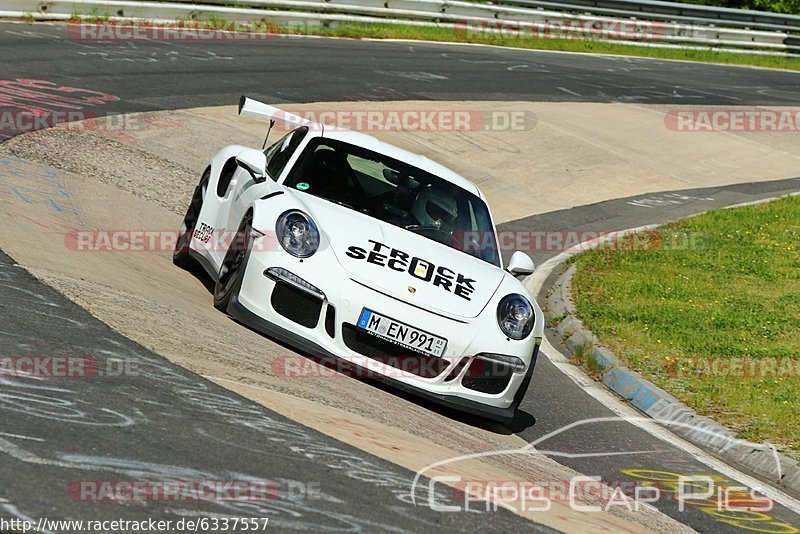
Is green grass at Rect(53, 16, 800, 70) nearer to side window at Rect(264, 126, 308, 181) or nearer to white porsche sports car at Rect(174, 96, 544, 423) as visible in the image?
side window at Rect(264, 126, 308, 181)

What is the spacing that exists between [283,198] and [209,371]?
1.88 metres

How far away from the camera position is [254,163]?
26.0 ft

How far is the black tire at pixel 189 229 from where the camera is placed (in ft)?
28.4

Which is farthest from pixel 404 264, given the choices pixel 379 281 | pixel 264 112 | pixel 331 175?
pixel 264 112

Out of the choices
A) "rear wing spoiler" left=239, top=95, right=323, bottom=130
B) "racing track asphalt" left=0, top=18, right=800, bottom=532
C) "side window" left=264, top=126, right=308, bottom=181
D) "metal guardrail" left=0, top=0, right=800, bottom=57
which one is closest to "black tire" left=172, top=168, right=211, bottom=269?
"side window" left=264, top=126, right=308, bottom=181

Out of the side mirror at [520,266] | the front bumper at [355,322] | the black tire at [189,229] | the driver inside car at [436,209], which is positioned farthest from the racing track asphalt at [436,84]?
the black tire at [189,229]

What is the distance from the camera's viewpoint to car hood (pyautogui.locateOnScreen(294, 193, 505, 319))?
22.4 feet

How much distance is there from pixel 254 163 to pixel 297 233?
3.61 feet

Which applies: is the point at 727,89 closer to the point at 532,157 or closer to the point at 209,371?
the point at 532,157

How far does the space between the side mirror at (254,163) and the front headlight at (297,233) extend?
32.2 inches

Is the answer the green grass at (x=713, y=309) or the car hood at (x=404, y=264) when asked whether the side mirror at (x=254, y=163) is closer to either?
the car hood at (x=404, y=264)

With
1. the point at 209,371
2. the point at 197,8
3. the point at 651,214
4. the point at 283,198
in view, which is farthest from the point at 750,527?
the point at 197,8

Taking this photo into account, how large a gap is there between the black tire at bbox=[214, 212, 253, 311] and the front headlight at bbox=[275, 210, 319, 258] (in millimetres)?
215

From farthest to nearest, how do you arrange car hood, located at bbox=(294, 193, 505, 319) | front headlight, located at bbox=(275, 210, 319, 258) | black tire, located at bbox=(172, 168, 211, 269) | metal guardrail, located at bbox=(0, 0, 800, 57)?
1. metal guardrail, located at bbox=(0, 0, 800, 57)
2. black tire, located at bbox=(172, 168, 211, 269)
3. front headlight, located at bbox=(275, 210, 319, 258)
4. car hood, located at bbox=(294, 193, 505, 319)
